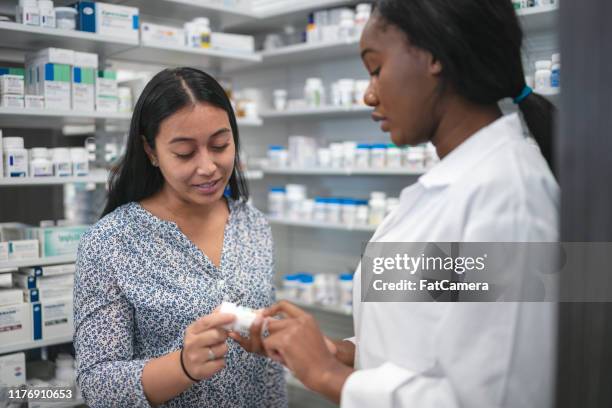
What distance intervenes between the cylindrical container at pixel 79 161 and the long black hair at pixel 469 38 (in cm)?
218

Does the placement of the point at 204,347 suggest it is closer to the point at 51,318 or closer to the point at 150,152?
the point at 150,152

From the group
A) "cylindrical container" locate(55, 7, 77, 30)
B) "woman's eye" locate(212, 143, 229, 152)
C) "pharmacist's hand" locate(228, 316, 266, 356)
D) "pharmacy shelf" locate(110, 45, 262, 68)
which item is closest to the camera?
"pharmacist's hand" locate(228, 316, 266, 356)

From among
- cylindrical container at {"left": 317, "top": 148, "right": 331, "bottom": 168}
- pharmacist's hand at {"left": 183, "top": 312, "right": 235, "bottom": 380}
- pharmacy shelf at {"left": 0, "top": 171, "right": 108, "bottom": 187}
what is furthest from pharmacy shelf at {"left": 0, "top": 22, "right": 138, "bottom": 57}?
pharmacist's hand at {"left": 183, "top": 312, "right": 235, "bottom": 380}

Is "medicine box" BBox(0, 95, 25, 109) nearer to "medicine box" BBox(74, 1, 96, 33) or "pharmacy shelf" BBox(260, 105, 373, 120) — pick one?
"medicine box" BBox(74, 1, 96, 33)

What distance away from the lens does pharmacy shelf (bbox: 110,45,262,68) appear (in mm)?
3066

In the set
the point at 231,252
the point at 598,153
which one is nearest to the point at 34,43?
the point at 231,252

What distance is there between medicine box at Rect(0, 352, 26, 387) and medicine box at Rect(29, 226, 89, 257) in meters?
0.50

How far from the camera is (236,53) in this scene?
3.40 m

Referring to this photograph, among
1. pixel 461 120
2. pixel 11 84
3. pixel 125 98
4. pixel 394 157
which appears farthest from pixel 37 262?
pixel 461 120

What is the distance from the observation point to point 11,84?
8.18ft

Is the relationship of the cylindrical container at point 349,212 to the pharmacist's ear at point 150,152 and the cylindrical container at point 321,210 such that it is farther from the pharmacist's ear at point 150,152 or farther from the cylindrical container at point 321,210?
Answer: the pharmacist's ear at point 150,152

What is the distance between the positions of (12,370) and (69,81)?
1.43 metres

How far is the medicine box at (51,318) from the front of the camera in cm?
253

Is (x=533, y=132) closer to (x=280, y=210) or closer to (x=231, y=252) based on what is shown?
(x=231, y=252)
